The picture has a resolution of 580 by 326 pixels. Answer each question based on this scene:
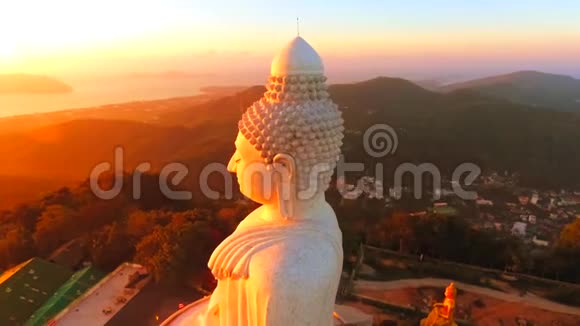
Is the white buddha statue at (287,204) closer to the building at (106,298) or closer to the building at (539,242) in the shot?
the building at (106,298)

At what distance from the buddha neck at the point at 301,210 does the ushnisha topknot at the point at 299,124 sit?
18 cm

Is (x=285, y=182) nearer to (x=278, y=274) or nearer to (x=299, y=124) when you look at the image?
(x=299, y=124)

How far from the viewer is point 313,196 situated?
14.5 ft

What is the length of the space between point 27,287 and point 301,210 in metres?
9.72

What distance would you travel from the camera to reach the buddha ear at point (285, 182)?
4.14m

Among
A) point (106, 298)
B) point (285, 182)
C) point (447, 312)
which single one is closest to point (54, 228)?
point (106, 298)

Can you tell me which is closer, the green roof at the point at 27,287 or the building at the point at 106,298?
the green roof at the point at 27,287

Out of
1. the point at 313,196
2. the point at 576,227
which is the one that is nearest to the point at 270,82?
the point at 313,196

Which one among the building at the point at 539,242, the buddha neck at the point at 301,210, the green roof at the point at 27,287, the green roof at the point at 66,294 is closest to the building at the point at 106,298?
the green roof at the point at 66,294

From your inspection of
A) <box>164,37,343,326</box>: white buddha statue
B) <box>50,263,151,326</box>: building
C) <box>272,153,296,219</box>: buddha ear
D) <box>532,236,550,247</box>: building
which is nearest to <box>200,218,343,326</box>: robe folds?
<box>164,37,343,326</box>: white buddha statue

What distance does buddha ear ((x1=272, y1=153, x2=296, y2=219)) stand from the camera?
4.14 metres

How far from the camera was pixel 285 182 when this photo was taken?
4.25 m

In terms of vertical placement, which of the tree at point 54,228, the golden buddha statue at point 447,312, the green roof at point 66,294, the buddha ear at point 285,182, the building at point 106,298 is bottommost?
the building at point 106,298

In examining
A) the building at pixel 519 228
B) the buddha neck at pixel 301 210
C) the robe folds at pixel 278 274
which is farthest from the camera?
the building at pixel 519 228
